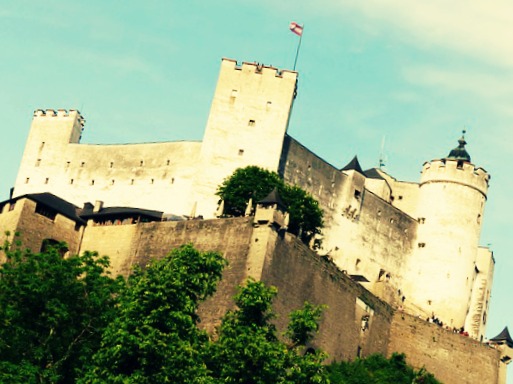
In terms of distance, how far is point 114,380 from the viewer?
50.2 metres

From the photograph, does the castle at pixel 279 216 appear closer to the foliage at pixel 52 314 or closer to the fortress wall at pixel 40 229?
the fortress wall at pixel 40 229

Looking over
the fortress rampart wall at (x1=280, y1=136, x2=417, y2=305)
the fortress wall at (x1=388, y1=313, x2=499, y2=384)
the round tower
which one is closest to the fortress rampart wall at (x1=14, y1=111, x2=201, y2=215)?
the fortress rampart wall at (x1=280, y1=136, x2=417, y2=305)

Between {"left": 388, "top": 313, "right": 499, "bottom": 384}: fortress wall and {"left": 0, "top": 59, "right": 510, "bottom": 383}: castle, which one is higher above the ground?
{"left": 0, "top": 59, "right": 510, "bottom": 383}: castle

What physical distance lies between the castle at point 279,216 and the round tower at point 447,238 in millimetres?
98

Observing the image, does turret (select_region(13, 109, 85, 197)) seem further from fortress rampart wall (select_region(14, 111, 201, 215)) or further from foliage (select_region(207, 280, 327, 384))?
foliage (select_region(207, 280, 327, 384))

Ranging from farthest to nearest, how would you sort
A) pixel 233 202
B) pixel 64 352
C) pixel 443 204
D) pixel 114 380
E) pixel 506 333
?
pixel 443 204 < pixel 506 333 < pixel 233 202 < pixel 64 352 < pixel 114 380

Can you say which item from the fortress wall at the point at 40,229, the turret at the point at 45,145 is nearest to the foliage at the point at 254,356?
the fortress wall at the point at 40,229

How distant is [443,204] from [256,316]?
42447 millimetres

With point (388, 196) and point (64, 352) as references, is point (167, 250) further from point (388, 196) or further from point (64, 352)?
point (388, 196)

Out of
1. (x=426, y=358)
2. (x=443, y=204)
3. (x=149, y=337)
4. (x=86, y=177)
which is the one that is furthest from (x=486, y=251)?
(x=149, y=337)

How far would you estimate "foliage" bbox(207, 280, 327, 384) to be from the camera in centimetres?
5403

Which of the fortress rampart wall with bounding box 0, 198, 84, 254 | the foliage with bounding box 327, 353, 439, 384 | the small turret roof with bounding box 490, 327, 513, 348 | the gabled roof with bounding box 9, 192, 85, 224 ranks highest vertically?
the gabled roof with bounding box 9, 192, 85, 224

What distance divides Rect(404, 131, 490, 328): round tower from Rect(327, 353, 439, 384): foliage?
15.6 metres

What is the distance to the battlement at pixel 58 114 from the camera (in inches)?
3814
